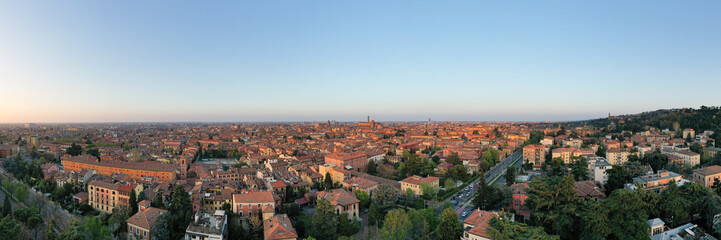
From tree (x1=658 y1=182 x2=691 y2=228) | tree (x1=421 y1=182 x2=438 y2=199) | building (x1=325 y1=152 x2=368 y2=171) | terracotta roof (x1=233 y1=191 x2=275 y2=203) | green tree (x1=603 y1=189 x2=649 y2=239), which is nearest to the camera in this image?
green tree (x1=603 y1=189 x2=649 y2=239)

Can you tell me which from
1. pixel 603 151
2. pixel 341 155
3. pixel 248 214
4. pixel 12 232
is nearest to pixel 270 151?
pixel 341 155

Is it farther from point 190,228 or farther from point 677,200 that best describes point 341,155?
point 677,200

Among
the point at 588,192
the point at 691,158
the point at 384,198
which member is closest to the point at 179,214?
the point at 384,198

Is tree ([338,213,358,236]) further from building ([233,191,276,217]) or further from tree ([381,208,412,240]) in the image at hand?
building ([233,191,276,217])

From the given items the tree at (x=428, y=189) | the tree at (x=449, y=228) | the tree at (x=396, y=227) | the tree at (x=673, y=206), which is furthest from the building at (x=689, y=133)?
the tree at (x=396, y=227)

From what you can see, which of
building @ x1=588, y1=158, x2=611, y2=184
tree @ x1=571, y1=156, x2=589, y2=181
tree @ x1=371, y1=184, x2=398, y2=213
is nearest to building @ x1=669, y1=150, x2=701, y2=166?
building @ x1=588, y1=158, x2=611, y2=184

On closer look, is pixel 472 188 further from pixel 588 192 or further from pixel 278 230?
pixel 278 230
